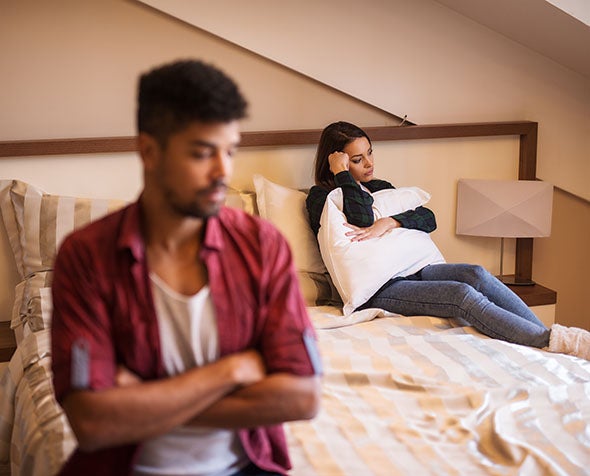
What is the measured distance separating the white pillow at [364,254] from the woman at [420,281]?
0.03 meters

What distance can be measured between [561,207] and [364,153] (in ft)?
3.89

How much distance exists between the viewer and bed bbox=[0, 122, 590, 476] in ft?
5.91

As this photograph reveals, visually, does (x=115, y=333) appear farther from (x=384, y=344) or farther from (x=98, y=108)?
(x=98, y=108)

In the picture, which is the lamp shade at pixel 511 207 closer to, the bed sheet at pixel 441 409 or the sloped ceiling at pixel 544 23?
the sloped ceiling at pixel 544 23

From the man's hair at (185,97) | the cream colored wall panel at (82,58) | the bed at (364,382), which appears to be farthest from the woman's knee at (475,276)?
the man's hair at (185,97)

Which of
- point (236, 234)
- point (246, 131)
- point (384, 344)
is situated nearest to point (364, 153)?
point (246, 131)

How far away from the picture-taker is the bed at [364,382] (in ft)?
5.91

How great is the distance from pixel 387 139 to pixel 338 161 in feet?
1.33

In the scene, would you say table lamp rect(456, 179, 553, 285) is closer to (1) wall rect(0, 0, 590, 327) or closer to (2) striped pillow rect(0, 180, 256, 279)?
(1) wall rect(0, 0, 590, 327)

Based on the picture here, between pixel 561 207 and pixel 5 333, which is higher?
pixel 561 207

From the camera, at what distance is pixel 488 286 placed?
9.27 feet

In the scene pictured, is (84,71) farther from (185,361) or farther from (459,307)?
(185,361)

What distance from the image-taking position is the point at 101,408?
1.23 meters

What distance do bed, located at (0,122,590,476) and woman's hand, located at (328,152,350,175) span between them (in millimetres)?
170
